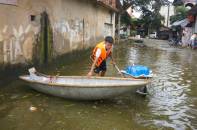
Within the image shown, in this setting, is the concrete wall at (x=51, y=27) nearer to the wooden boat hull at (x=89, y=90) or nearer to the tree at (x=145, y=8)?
the wooden boat hull at (x=89, y=90)

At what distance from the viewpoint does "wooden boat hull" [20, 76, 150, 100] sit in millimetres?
3873

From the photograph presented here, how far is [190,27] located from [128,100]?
62.4ft

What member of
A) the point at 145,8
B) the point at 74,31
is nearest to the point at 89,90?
the point at 74,31

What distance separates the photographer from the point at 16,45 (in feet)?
18.6

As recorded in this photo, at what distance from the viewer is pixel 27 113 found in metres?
3.84

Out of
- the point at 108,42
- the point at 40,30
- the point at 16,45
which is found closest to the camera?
the point at 108,42

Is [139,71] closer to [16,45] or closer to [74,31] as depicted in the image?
[16,45]

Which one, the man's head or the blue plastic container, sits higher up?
the man's head

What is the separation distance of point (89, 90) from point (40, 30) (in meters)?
3.79

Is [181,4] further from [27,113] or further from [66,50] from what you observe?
[27,113]

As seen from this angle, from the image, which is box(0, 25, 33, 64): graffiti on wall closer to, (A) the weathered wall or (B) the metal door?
(A) the weathered wall

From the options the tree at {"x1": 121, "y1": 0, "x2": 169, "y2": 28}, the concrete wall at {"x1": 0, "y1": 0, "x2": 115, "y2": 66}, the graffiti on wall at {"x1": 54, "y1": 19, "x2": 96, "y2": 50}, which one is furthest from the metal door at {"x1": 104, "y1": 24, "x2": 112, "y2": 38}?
the tree at {"x1": 121, "y1": 0, "x2": 169, "y2": 28}

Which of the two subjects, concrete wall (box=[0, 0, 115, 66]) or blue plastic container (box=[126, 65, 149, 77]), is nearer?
blue plastic container (box=[126, 65, 149, 77])

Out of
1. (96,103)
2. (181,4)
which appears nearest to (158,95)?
(96,103)
